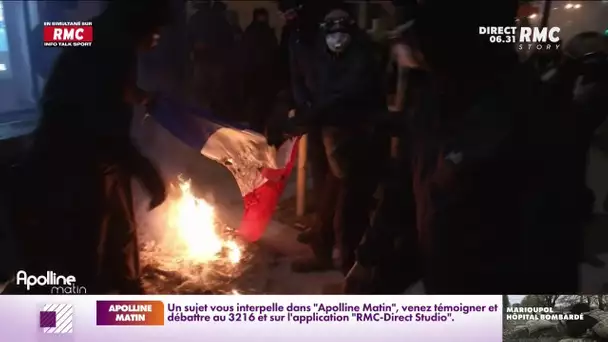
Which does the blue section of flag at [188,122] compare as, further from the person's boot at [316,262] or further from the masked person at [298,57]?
the person's boot at [316,262]

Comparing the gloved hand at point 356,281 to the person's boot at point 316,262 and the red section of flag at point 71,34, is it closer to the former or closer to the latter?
the person's boot at point 316,262

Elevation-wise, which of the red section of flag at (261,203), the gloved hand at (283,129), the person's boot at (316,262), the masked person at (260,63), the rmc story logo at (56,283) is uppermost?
the masked person at (260,63)

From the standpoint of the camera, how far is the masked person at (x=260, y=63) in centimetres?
130

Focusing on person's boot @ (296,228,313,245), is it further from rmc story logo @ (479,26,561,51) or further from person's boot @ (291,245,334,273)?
rmc story logo @ (479,26,561,51)

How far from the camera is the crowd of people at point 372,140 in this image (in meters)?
1.30

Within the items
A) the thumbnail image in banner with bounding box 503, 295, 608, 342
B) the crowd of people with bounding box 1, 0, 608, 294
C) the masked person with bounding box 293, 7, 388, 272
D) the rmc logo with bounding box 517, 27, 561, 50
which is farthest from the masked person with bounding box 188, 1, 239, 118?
the thumbnail image in banner with bounding box 503, 295, 608, 342

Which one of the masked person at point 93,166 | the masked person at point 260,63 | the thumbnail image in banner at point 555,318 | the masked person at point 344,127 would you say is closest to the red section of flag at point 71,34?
the masked person at point 93,166

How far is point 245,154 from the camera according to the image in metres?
1.34

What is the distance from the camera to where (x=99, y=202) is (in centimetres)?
133

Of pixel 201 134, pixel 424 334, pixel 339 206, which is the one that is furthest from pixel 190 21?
pixel 424 334

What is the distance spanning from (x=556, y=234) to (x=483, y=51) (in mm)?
419

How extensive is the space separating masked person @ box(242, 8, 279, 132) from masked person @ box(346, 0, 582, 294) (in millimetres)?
285

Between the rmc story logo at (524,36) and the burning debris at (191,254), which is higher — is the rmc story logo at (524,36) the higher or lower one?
the higher one

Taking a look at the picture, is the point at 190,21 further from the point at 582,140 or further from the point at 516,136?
the point at 582,140
